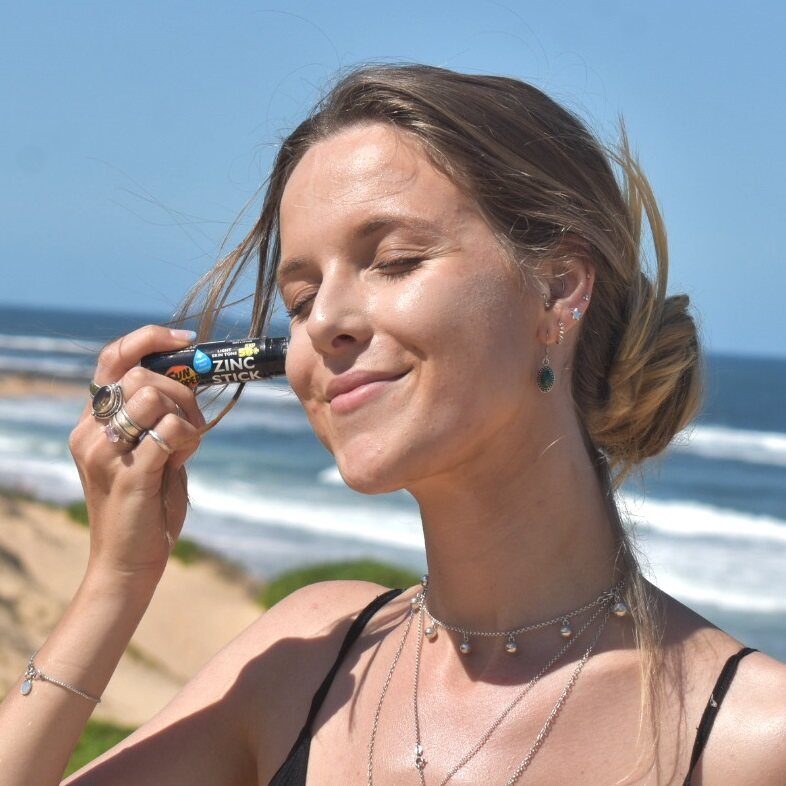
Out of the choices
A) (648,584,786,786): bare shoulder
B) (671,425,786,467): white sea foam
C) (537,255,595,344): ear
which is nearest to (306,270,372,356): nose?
(537,255,595,344): ear

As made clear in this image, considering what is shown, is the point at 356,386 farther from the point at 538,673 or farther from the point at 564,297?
the point at 538,673

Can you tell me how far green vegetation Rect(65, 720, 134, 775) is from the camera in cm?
508

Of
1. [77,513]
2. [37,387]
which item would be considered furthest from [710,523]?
[37,387]

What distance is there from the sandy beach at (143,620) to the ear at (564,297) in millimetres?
5850

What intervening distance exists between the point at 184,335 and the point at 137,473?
12.6 inches

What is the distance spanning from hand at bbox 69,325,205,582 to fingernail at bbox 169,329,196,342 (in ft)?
0.34

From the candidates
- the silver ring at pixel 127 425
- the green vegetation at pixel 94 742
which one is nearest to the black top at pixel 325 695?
the silver ring at pixel 127 425

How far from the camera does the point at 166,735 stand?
2422mm

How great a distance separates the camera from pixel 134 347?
248cm

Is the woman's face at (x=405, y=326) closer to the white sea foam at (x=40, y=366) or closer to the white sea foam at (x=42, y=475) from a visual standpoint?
the white sea foam at (x=42, y=475)

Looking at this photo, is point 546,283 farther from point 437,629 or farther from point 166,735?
point 166,735

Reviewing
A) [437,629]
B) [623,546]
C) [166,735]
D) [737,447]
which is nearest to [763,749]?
[623,546]

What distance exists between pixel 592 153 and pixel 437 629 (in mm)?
999

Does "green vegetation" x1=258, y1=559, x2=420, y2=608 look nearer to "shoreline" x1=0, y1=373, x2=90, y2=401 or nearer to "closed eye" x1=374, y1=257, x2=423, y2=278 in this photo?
"closed eye" x1=374, y1=257, x2=423, y2=278
